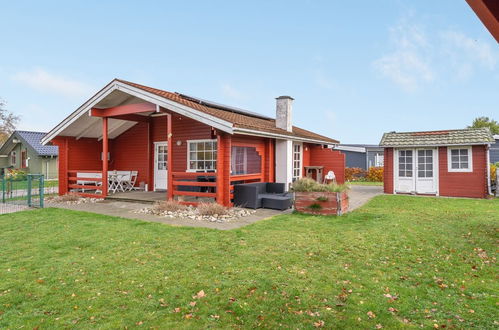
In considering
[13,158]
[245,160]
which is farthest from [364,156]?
[13,158]

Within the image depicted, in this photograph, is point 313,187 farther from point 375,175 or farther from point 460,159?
point 375,175

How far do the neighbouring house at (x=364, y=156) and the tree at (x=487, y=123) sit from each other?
15837 millimetres

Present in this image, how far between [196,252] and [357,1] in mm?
12168

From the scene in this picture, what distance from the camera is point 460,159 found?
41.0 ft

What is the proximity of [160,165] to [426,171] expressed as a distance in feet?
38.0

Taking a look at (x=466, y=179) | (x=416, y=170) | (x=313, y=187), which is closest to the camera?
(x=313, y=187)

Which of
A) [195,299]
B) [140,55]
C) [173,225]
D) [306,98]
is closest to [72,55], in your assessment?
[140,55]

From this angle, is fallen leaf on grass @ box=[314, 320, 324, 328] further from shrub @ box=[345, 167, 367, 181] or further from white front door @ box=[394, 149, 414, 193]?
shrub @ box=[345, 167, 367, 181]

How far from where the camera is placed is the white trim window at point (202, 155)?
1133 cm

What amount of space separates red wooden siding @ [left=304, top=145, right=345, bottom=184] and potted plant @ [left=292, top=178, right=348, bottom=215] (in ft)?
21.1

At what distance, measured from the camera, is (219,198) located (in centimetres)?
863

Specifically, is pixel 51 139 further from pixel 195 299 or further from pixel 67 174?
pixel 195 299

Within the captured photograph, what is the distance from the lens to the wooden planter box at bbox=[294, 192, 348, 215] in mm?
7824

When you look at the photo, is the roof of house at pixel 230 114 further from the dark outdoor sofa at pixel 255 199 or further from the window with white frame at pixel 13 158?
the window with white frame at pixel 13 158
